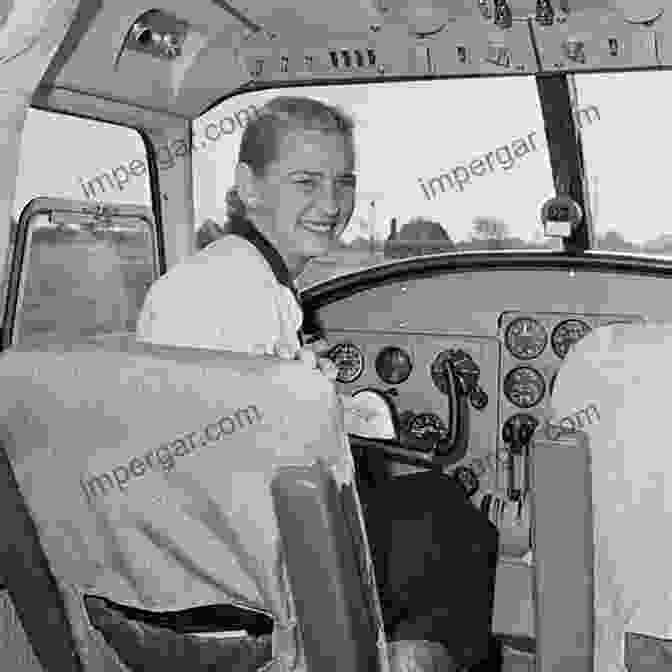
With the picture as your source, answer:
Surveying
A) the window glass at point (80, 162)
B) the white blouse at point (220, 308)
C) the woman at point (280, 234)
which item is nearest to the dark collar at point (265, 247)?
the woman at point (280, 234)

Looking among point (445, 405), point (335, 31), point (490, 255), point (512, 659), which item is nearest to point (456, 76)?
point (335, 31)

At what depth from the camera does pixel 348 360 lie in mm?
3822

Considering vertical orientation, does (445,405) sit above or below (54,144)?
below

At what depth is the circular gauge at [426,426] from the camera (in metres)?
3.68

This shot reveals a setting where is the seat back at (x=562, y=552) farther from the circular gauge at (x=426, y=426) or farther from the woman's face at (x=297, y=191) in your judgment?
the circular gauge at (x=426, y=426)

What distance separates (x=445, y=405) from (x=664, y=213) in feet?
3.55

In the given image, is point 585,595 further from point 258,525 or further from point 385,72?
point 385,72

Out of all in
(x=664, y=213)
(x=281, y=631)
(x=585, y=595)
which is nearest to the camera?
(x=585, y=595)

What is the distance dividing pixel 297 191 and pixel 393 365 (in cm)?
146

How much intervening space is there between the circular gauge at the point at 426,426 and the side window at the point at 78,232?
115cm

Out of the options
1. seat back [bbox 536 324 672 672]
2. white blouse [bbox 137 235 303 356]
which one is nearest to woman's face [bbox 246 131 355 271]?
white blouse [bbox 137 235 303 356]

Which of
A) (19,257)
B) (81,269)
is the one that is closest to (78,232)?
(81,269)

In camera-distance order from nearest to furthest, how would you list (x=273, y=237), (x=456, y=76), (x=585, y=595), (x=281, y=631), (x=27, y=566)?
(x=585, y=595) < (x=281, y=631) < (x=27, y=566) < (x=273, y=237) < (x=456, y=76)

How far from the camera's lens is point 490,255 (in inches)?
140
